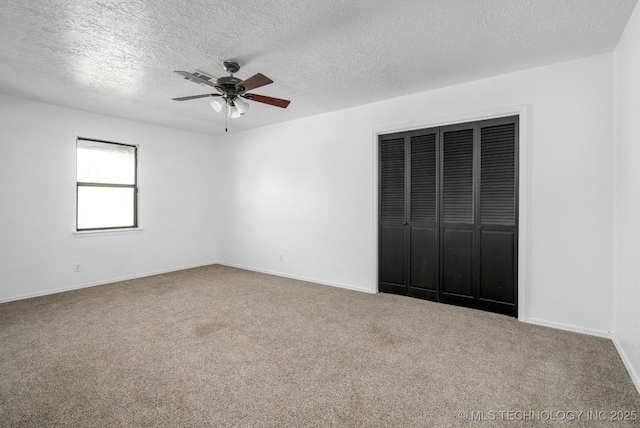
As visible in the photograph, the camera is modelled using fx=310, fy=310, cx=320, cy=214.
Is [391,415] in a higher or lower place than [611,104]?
lower

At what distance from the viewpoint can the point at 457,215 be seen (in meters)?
3.65

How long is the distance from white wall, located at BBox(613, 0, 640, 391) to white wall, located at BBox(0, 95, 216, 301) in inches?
239

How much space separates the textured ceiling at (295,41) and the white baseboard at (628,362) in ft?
8.27

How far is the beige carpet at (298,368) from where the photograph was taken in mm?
1834

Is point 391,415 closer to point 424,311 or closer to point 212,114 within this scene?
point 424,311

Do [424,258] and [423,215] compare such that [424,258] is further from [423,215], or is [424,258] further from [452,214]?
[452,214]

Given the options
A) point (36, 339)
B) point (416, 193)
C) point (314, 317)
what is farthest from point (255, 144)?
point (36, 339)

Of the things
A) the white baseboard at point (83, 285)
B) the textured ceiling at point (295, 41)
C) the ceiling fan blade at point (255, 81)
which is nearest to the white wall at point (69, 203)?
the white baseboard at point (83, 285)

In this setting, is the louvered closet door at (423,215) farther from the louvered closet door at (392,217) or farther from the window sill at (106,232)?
the window sill at (106,232)

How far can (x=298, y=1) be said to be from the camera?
6.95 feet

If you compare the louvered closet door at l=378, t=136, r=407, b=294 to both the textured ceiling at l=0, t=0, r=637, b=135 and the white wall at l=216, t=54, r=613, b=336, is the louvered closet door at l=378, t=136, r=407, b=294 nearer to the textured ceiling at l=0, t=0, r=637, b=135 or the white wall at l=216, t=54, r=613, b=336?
the white wall at l=216, t=54, r=613, b=336

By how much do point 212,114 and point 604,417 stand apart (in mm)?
5238

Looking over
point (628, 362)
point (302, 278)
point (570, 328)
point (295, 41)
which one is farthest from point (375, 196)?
point (628, 362)

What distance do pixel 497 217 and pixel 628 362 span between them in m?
1.57
